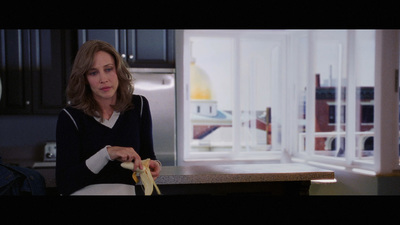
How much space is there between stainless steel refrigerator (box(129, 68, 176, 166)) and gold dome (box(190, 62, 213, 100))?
963mm

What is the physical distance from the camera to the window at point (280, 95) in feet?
9.14

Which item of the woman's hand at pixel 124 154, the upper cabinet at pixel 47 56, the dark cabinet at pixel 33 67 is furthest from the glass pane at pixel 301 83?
the woman's hand at pixel 124 154

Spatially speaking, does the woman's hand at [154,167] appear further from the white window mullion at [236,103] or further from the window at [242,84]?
the white window mullion at [236,103]

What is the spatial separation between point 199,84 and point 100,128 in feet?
8.80

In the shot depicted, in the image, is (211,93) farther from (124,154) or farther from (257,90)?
(124,154)

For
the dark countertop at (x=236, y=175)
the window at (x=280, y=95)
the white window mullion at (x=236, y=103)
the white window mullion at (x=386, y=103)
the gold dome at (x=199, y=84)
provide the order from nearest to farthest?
the dark countertop at (x=236, y=175) → the white window mullion at (x=386, y=103) → the window at (x=280, y=95) → the white window mullion at (x=236, y=103) → the gold dome at (x=199, y=84)

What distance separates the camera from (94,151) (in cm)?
105

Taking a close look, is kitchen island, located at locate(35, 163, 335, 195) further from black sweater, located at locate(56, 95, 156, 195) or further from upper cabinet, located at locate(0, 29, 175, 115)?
upper cabinet, located at locate(0, 29, 175, 115)

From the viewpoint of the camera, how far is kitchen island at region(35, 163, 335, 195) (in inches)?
67.6

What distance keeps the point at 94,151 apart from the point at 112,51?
320 mm

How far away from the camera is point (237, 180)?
174 cm

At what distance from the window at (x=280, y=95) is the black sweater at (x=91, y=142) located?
1.87 m

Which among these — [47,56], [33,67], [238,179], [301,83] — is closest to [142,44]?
[47,56]

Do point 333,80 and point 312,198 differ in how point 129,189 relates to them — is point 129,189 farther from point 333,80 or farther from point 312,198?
point 333,80
